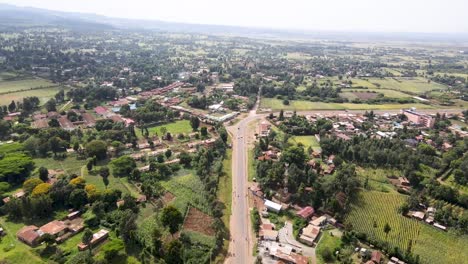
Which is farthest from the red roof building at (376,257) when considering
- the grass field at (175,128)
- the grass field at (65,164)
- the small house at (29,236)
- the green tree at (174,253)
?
the grass field at (175,128)

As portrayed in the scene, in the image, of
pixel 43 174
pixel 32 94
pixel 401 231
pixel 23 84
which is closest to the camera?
pixel 401 231

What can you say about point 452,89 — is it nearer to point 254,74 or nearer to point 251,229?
point 254,74

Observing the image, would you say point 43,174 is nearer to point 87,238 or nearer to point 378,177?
point 87,238

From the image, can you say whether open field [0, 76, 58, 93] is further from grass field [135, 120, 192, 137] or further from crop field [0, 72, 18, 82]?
grass field [135, 120, 192, 137]

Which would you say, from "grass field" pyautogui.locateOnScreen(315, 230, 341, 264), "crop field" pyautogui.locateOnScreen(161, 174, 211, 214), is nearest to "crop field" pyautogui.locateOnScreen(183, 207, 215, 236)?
"crop field" pyautogui.locateOnScreen(161, 174, 211, 214)

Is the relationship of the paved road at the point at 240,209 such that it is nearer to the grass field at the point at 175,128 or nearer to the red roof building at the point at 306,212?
the red roof building at the point at 306,212

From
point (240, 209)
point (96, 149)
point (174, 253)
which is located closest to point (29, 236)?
point (174, 253)

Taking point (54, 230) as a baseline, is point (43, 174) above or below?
above
